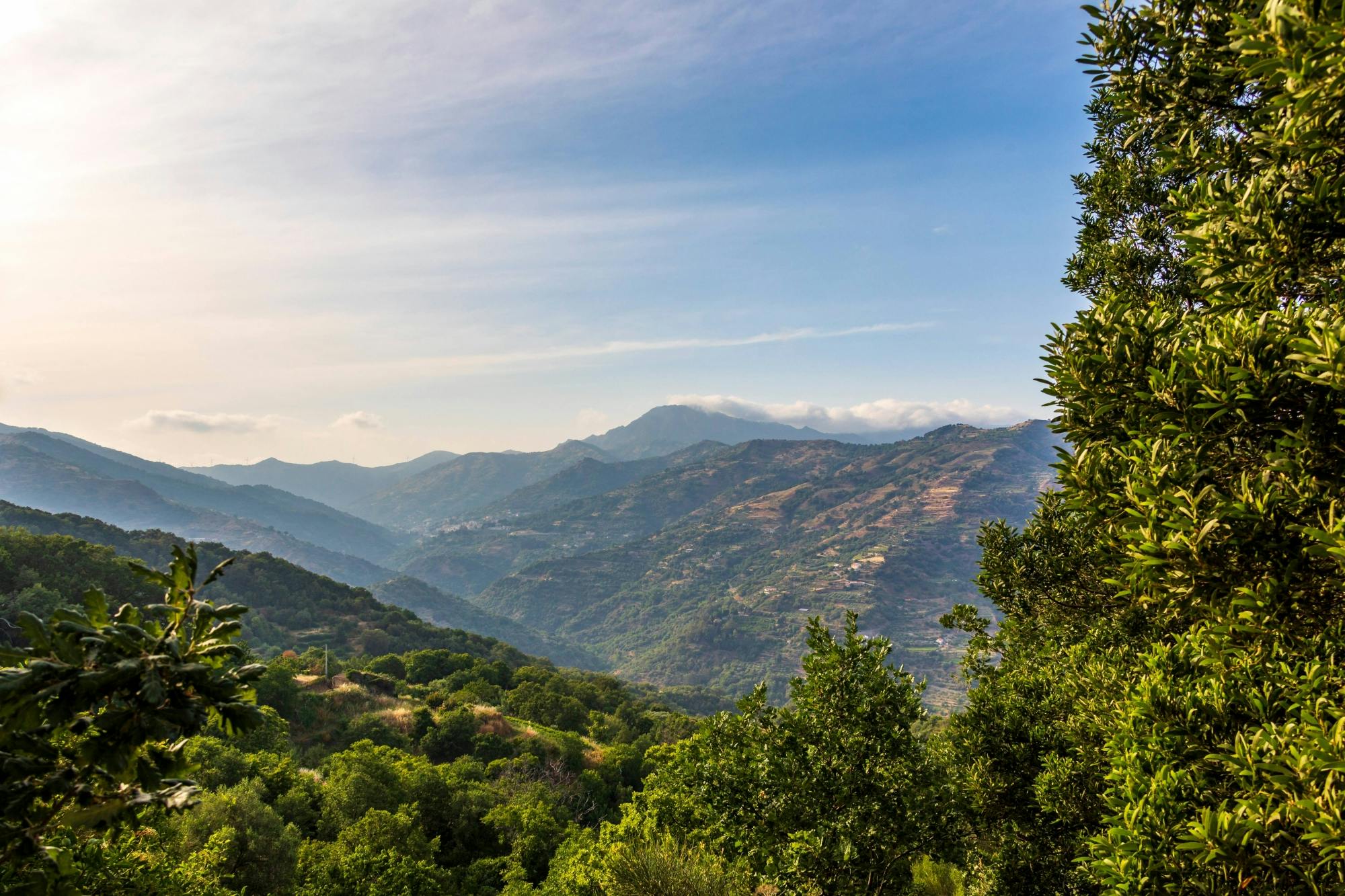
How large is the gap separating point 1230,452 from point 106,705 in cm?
795

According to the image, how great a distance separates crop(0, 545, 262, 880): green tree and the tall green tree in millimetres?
6442

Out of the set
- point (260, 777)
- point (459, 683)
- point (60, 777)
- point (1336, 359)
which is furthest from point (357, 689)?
point (1336, 359)

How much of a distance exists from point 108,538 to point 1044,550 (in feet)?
573

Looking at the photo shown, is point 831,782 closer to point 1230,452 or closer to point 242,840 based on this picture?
point 1230,452

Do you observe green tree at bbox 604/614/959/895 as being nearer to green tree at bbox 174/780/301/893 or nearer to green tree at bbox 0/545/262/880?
green tree at bbox 0/545/262/880

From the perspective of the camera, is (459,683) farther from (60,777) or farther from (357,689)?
(60,777)

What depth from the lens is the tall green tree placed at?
4172mm

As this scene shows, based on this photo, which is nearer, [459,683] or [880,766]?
[880,766]

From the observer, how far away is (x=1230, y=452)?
505 centimetres

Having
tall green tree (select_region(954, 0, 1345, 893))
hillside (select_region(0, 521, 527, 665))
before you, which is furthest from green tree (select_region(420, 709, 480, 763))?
tall green tree (select_region(954, 0, 1345, 893))

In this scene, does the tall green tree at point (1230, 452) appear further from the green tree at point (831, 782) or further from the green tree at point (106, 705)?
the green tree at point (106, 705)

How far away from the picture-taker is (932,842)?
35.5 ft

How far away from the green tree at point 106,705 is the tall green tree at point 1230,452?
6.44m

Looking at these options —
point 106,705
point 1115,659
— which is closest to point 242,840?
point 106,705
